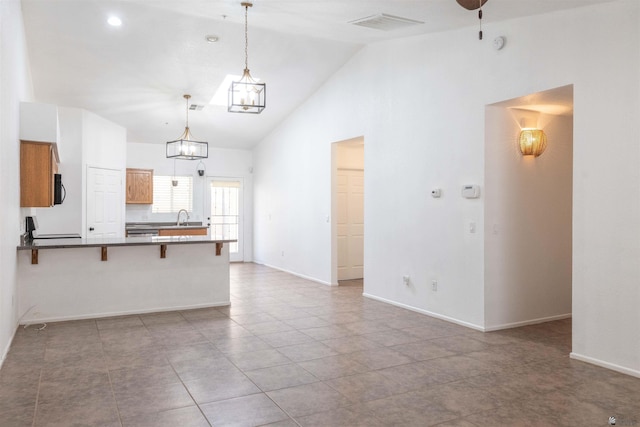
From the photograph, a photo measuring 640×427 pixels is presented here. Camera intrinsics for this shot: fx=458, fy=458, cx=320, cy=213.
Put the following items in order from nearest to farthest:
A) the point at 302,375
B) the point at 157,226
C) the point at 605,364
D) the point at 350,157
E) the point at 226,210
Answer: the point at 302,375
the point at 605,364
the point at 350,157
the point at 157,226
the point at 226,210

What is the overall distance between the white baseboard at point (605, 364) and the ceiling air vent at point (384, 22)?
3.63 metres

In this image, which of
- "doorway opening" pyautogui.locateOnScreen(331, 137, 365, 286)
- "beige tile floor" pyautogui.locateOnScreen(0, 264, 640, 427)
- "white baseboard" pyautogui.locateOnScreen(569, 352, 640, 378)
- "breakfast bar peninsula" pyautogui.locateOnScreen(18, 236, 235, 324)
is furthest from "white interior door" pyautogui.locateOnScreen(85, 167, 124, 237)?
"white baseboard" pyautogui.locateOnScreen(569, 352, 640, 378)

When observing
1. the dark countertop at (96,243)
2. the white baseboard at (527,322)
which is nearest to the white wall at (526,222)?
the white baseboard at (527,322)

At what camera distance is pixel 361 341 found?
443cm

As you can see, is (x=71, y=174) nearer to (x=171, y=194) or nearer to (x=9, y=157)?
(x=171, y=194)

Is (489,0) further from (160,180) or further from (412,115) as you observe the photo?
(160,180)

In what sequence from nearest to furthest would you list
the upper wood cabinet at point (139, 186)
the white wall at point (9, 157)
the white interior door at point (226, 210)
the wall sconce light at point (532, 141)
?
the white wall at point (9, 157) → the wall sconce light at point (532, 141) → the upper wood cabinet at point (139, 186) → the white interior door at point (226, 210)

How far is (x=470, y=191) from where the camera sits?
4.89 m

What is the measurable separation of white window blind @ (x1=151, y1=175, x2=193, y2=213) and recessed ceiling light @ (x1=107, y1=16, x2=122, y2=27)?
4972mm

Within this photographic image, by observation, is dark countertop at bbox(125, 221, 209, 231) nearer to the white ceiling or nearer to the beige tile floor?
the white ceiling

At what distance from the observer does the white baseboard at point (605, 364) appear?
352cm

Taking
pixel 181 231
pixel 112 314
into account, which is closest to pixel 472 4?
pixel 112 314

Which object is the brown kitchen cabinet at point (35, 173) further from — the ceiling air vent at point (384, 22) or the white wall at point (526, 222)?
the white wall at point (526, 222)

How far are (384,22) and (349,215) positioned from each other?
3842 millimetres
